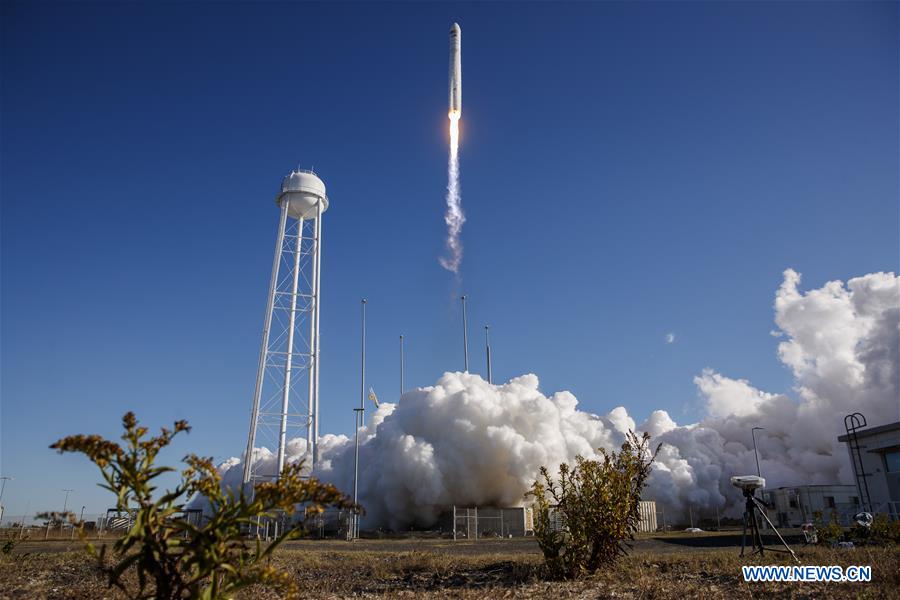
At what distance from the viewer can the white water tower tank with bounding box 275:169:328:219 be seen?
53.0m

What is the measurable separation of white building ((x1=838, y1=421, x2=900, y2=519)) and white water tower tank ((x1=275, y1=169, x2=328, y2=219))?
42.8 metres

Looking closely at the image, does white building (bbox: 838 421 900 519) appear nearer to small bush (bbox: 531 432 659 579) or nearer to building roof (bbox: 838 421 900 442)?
building roof (bbox: 838 421 900 442)

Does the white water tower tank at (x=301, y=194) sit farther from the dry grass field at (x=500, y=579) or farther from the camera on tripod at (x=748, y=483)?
the camera on tripod at (x=748, y=483)

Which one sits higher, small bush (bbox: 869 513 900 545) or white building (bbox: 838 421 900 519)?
white building (bbox: 838 421 900 519)

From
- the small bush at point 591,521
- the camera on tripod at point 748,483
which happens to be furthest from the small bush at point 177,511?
the camera on tripod at point 748,483

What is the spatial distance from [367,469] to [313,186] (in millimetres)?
29282

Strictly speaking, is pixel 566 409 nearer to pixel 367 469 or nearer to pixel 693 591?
pixel 367 469

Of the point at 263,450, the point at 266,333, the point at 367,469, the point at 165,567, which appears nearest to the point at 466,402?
the point at 367,469

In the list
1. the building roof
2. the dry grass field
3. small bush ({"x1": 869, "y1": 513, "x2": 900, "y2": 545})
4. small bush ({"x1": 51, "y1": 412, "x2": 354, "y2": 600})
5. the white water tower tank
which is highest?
the white water tower tank

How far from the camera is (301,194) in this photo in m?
52.9

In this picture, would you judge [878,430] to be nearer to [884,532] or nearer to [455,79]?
[884,532]

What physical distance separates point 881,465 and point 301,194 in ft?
149

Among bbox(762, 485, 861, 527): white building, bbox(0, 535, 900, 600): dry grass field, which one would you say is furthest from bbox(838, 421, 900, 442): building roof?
bbox(0, 535, 900, 600): dry grass field

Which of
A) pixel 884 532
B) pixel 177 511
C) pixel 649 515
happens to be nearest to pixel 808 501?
pixel 649 515
